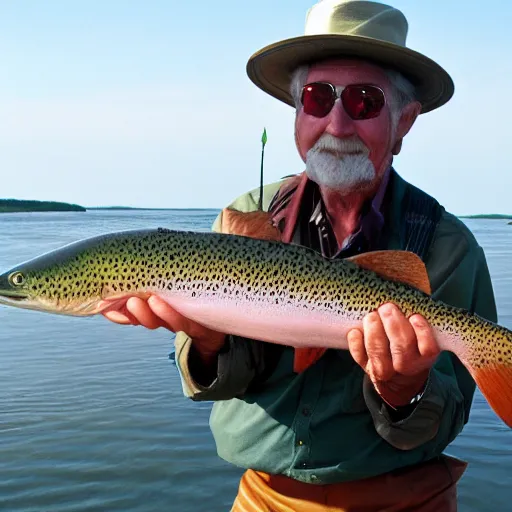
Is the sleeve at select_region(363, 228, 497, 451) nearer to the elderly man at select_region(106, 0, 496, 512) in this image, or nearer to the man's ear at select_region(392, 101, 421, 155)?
the elderly man at select_region(106, 0, 496, 512)

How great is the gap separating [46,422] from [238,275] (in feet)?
19.1

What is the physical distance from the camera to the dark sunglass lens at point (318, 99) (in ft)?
14.0

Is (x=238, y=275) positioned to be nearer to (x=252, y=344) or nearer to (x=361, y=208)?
(x=252, y=344)

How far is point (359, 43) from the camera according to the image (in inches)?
164

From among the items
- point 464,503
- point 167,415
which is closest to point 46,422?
point 167,415

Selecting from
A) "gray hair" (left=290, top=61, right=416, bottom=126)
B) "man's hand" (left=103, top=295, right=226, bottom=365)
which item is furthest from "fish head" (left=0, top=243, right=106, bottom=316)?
"gray hair" (left=290, top=61, right=416, bottom=126)

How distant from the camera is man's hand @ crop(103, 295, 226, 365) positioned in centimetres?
350

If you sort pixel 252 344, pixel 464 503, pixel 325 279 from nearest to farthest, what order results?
pixel 325 279, pixel 252 344, pixel 464 503

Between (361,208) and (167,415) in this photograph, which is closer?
(361,208)

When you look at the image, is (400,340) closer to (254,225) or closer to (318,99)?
(254,225)

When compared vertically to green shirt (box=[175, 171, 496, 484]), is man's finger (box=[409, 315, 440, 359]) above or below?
above

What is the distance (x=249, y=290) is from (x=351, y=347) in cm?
54

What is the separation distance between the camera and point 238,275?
3627 millimetres

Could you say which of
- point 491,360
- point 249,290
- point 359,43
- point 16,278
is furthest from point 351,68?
point 16,278
